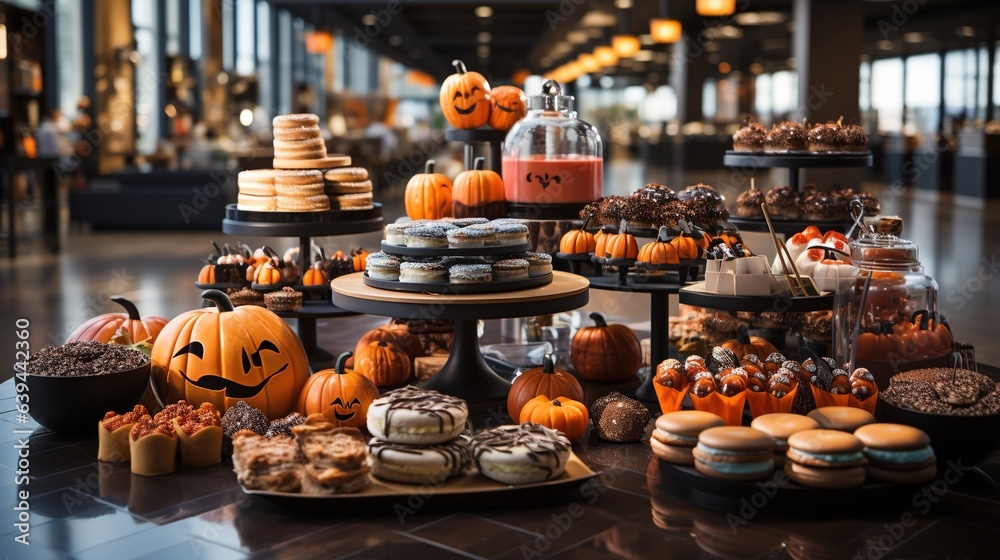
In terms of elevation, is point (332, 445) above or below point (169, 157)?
below

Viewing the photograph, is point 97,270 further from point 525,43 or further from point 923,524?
point 525,43

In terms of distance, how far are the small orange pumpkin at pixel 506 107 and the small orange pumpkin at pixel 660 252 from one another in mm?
1345

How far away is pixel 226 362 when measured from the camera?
14.5ft

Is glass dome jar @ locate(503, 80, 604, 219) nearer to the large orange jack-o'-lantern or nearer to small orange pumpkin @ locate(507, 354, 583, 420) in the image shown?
small orange pumpkin @ locate(507, 354, 583, 420)

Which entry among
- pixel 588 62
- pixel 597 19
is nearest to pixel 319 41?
pixel 597 19

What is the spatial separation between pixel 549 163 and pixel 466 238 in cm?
128

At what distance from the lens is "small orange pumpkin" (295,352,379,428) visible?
4383 mm

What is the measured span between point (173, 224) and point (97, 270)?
3.99 meters

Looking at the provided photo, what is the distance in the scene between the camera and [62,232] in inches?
540

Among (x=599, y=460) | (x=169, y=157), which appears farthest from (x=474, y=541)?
(x=169, y=157)

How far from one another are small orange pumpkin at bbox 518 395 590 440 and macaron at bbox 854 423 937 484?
3.77ft

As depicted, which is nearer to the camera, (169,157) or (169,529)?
(169,529)

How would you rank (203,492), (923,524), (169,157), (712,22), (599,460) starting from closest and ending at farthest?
(923,524), (203,492), (599,460), (169,157), (712,22)

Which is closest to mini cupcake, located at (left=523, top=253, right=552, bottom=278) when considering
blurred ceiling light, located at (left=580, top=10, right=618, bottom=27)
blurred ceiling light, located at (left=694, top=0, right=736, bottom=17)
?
blurred ceiling light, located at (left=694, top=0, right=736, bottom=17)
